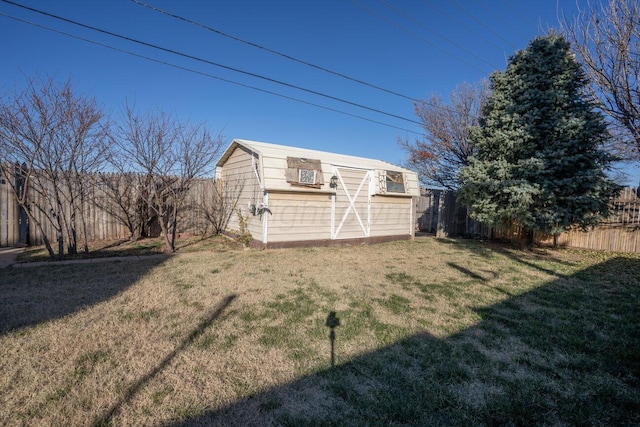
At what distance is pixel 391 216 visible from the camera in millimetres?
10234

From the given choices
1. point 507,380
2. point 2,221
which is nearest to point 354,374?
point 507,380

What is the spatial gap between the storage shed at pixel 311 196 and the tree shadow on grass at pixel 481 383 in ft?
16.3

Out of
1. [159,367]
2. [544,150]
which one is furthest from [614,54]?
[159,367]

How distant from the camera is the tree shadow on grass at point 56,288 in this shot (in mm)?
3490

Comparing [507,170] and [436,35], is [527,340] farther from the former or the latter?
[436,35]

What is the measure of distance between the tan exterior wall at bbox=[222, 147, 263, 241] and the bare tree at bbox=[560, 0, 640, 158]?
929cm

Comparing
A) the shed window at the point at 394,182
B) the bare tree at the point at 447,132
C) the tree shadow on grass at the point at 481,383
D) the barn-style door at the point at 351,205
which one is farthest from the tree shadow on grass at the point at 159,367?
the bare tree at the point at 447,132

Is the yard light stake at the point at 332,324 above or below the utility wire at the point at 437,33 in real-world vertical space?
below

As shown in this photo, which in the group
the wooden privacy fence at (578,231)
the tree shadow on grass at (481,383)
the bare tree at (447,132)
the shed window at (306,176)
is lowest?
the tree shadow on grass at (481,383)

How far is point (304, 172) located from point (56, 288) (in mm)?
5351

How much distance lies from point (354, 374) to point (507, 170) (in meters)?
7.72

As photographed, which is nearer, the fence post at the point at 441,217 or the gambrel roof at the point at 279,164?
the gambrel roof at the point at 279,164

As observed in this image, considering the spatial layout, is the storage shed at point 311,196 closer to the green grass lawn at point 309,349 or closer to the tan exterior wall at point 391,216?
the tan exterior wall at point 391,216

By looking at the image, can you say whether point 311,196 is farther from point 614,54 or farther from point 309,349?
point 614,54
